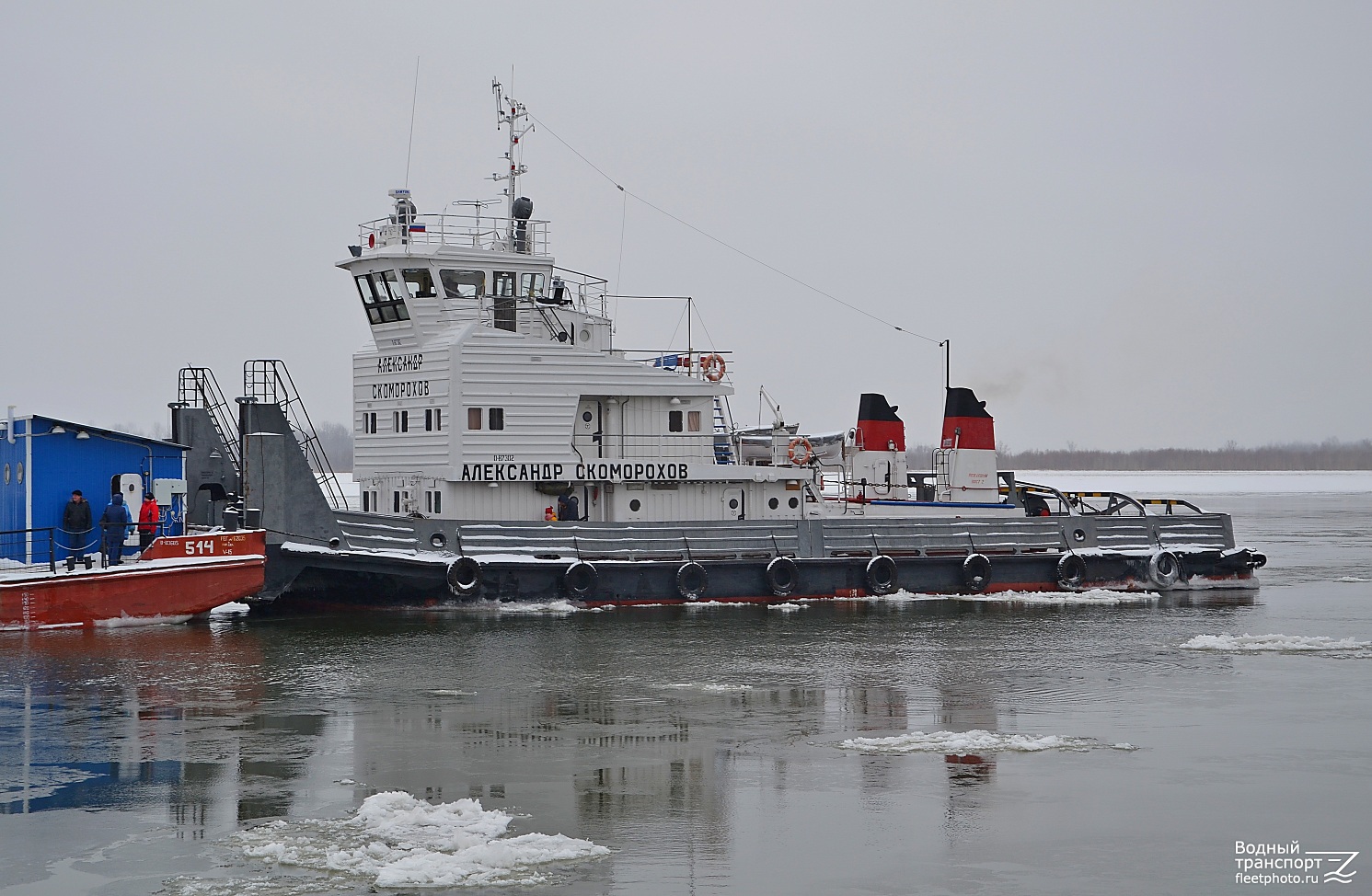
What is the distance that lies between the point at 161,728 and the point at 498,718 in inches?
115

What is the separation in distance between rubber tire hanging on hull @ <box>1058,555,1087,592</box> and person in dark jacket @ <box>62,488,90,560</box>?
→ 49.6 ft

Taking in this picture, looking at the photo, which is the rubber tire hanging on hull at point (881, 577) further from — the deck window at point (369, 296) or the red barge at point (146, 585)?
the red barge at point (146, 585)

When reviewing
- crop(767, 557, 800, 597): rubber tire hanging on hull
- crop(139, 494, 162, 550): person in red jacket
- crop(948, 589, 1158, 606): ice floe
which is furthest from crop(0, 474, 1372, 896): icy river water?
crop(948, 589, 1158, 606): ice floe

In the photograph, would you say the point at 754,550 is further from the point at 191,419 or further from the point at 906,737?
the point at 906,737

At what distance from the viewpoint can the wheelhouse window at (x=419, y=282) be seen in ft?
70.4

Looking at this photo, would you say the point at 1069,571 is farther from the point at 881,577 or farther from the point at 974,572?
the point at 881,577

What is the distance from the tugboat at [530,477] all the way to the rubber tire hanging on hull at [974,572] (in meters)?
0.03

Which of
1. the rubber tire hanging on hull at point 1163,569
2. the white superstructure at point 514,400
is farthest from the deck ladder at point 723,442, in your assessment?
the rubber tire hanging on hull at point 1163,569

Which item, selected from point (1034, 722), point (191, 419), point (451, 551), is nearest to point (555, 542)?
point (451, 551)

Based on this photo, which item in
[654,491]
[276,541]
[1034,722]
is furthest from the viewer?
[654,491]

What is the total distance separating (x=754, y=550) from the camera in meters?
21.9

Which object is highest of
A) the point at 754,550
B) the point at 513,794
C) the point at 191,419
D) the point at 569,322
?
the point at 569,322

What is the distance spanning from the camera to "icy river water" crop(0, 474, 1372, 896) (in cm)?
849

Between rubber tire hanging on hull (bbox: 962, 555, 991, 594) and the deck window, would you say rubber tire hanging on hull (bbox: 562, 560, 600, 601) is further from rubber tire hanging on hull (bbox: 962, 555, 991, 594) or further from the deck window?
rubber tire hanging on hull (bbox: 962, 555, 991, 594)
